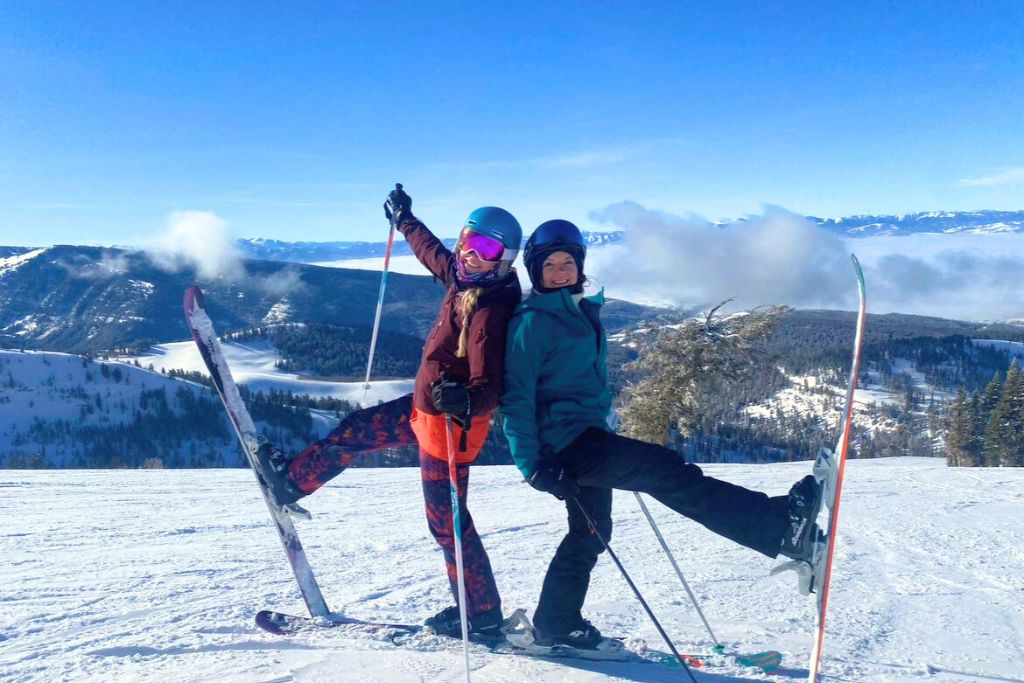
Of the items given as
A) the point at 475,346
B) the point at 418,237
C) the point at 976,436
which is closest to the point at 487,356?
the point at 475,346

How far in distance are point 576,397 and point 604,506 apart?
0.66m

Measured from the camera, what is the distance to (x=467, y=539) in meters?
3.40

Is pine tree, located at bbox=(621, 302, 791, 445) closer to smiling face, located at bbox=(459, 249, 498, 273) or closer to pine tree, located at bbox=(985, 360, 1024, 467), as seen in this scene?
smiling face, located at bbox=(459, 249, 498, 273)

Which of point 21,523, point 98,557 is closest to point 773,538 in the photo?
point 98,557

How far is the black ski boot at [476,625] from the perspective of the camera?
3.40 m

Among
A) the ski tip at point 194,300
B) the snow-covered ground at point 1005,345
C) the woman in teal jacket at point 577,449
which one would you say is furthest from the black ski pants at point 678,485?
the snow-covered ground at point 1005,345

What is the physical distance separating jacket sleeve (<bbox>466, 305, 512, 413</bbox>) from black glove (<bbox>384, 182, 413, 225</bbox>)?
4.50 feet

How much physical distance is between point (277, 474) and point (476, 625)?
4.66 ft

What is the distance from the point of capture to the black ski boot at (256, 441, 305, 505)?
3.78 m

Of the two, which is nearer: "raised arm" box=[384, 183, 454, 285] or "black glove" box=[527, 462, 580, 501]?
"black glove" box=[527, 462, 580, 501]

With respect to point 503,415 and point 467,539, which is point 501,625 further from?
point 503,415

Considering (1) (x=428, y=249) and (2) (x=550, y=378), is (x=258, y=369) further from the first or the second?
(2) (x=550, y=378)

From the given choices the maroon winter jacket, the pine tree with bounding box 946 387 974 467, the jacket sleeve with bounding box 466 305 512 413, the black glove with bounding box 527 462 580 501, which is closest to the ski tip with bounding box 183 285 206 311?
the maroon winter jacket

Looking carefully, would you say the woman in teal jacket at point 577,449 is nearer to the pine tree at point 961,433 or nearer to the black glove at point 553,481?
the black glove at point 553,481
